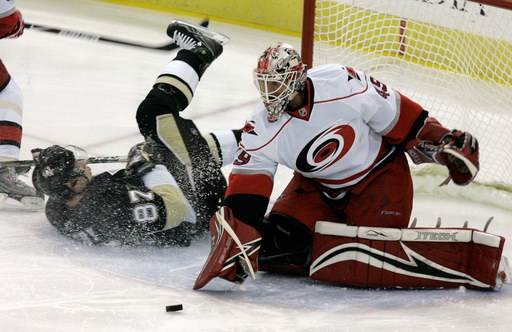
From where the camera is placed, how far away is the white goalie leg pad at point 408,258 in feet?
7.62

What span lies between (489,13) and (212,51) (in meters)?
1.02

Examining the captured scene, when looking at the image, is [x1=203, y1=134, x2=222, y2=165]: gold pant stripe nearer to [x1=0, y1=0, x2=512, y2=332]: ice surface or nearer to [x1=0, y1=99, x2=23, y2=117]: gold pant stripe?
[x1=0, y1=0, x2=512, y2=332]: ice surface

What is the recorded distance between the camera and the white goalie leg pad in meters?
2.32

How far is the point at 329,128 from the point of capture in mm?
2293

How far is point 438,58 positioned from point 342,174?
1080mm

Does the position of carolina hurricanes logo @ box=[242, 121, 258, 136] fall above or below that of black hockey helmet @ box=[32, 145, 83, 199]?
above

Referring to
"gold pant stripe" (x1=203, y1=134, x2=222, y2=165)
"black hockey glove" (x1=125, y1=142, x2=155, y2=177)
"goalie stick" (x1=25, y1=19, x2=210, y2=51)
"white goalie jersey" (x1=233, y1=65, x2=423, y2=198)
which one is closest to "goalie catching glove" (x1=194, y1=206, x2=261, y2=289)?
"white goalie jersey" (x1=233, y1=65, x2=423, y2=198)

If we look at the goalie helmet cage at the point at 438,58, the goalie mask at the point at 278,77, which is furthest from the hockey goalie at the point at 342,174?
the goalie helmet cage at the point at 438,58

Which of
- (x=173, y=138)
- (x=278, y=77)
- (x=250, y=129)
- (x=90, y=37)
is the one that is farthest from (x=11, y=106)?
(x=90, y=37)

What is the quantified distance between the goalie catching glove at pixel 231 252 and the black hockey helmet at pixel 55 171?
0.53 metres

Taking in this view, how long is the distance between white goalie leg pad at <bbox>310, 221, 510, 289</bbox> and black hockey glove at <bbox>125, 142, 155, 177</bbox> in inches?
28.0

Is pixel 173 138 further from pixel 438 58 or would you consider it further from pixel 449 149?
pixel 438 58

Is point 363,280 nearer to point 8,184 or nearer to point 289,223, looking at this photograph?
point 289,223

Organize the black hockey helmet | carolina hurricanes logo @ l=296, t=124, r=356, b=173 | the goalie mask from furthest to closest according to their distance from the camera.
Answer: the black hockey helmet → carolina hurricanes logo @ l=296, t=124, r=356, b=173 → the goalie mask
